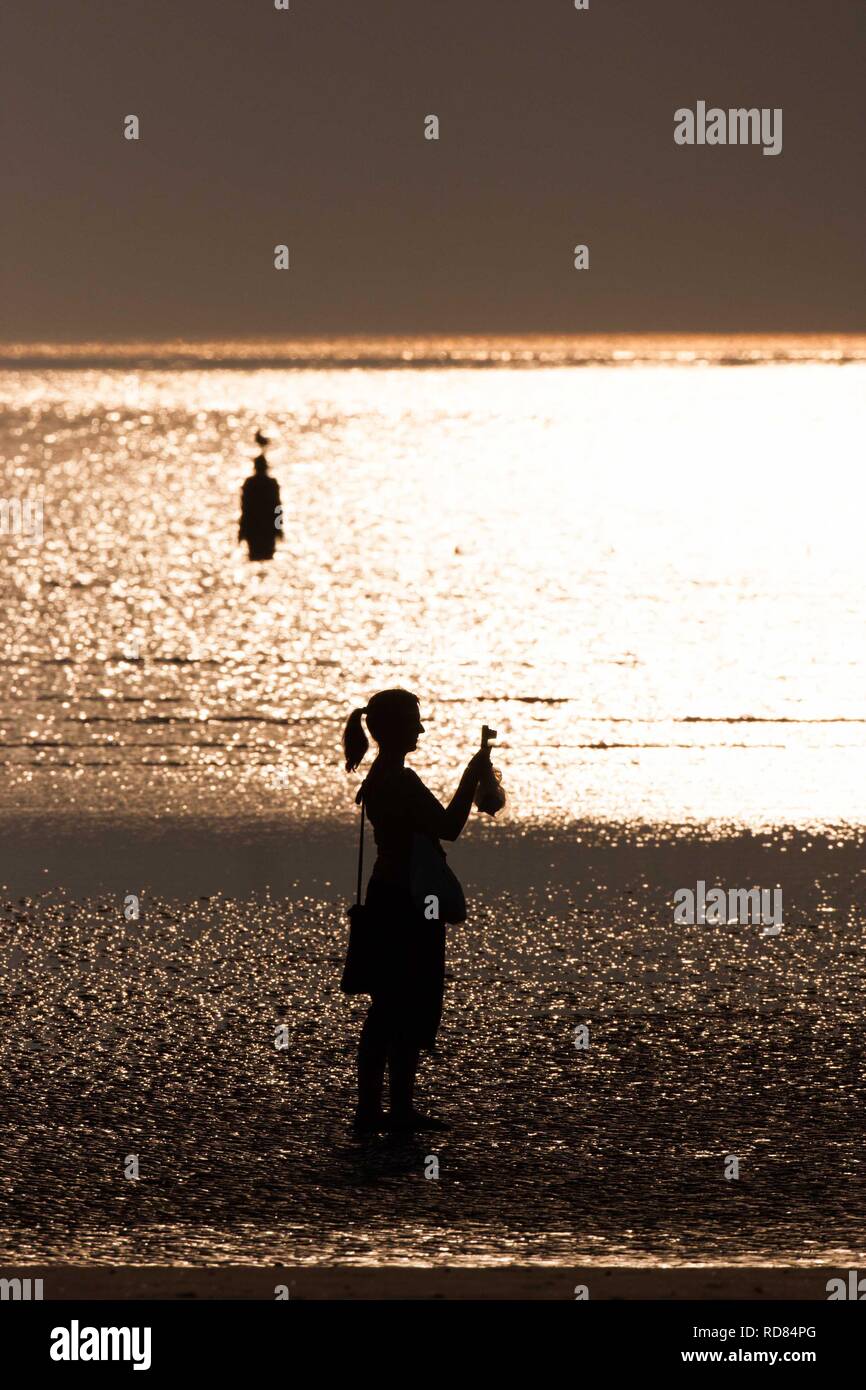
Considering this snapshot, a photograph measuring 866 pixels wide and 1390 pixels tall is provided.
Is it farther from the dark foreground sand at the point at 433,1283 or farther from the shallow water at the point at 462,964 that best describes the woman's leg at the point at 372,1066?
the dark foreground sand at the point at 433,1283

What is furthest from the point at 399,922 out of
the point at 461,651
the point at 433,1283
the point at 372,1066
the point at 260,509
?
the point at 260,509

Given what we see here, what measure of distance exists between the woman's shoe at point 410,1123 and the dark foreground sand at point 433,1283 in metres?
1.75

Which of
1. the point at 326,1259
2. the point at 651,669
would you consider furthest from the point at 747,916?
the point at 651,669

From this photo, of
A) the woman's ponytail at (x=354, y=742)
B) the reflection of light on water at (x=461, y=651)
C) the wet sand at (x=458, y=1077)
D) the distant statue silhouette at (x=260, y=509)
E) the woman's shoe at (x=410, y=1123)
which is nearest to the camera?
the wet sand at (x=458, y=1077)

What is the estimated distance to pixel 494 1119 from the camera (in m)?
8.59

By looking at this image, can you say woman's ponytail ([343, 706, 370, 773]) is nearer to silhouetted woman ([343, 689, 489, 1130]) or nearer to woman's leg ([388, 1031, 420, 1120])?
silhouetted woman ([343, 689, 489, 1130])

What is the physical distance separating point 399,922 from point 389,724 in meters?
0.71

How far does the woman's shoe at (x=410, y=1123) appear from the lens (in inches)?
331

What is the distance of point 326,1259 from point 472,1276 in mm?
549

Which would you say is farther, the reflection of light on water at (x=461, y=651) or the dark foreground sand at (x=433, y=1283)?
the reflection of light on water at (x=461, y=651)

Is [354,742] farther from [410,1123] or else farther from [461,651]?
[461,651]

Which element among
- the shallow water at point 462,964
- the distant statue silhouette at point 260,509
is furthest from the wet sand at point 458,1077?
the distant statue silhouette at point 260,509
